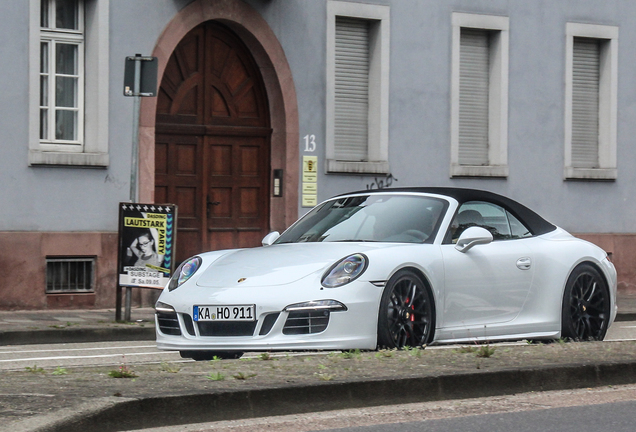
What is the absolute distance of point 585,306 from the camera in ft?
33.1

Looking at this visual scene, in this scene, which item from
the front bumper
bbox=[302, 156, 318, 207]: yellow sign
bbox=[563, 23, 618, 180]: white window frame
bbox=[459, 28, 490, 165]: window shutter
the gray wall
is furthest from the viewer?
bbox=[563, 23, 618, 180]: white window frame

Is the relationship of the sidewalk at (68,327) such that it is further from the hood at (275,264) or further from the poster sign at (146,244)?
the hood at (275,264)

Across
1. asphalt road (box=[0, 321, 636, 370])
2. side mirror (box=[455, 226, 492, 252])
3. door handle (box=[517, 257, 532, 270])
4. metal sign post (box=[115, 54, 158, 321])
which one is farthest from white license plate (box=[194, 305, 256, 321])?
metal sign post (box=[115, 54, 158, 321])

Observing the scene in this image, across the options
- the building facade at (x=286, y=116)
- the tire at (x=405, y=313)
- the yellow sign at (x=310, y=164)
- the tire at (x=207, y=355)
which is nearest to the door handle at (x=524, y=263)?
the tire at (x=405, y=313)

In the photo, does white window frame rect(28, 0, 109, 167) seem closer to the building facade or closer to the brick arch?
the building facade

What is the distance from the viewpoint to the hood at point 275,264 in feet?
27.8

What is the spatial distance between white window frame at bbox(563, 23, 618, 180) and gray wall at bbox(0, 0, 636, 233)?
0.14 metres

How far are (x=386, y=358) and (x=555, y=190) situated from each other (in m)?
13.6

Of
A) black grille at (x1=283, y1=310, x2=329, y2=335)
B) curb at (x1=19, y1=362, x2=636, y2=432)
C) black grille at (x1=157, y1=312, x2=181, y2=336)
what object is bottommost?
curb at (x1=19, y1=362, x2=636, y2=432)

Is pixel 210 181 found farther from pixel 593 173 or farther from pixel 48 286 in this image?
pixel 593 173

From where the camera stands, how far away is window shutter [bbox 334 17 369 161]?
61.4 ft

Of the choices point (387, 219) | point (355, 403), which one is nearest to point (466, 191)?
point (387, 219)

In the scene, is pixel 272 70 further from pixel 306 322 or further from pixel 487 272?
pixel 306 322

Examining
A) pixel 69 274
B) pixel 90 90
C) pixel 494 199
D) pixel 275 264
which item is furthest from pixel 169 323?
pixel 90 90
